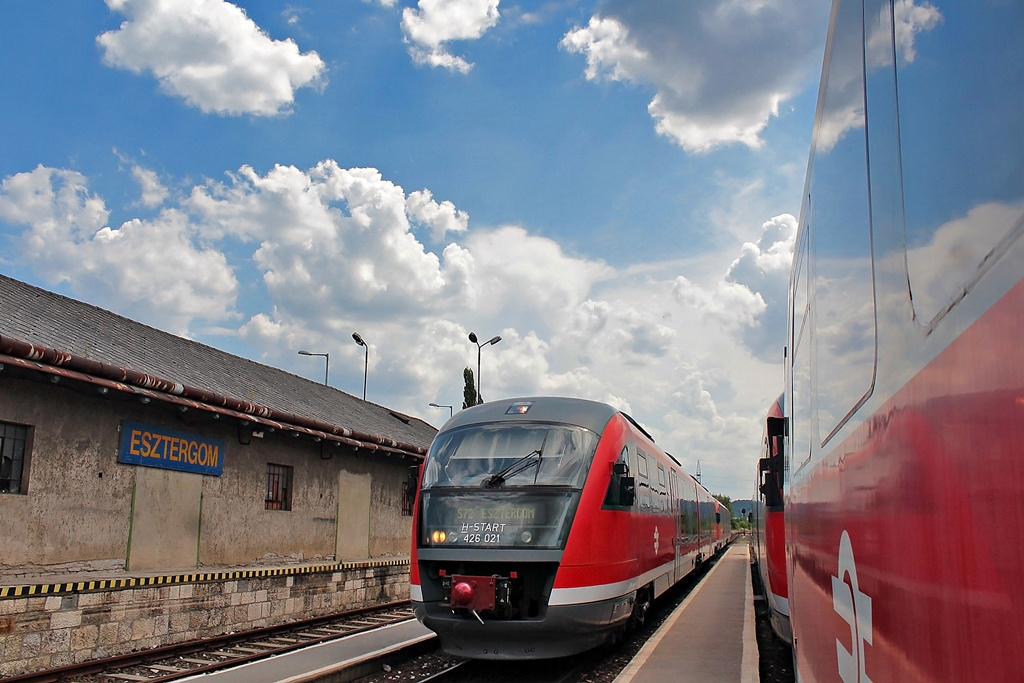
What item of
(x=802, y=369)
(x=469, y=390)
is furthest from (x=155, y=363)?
(x=469, y=390)

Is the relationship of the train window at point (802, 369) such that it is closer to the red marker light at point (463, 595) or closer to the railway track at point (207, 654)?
the red marker light at point (463, 595)

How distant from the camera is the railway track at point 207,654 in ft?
31.6

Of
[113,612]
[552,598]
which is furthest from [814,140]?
[113,612]

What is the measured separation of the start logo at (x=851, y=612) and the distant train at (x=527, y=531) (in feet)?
19.1

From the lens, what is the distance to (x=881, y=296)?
227 centimetres

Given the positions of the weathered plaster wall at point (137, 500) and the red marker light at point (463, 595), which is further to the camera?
the weathered plaster wall at point (137, 500)

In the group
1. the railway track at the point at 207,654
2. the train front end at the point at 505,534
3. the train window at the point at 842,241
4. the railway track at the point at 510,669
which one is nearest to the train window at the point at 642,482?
the train front end at the point at 505,534

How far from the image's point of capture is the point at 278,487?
1630 centimetres

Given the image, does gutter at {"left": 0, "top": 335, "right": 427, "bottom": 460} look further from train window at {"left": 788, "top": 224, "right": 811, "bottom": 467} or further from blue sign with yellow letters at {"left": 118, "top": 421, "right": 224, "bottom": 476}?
train window at {"left": 788, "top": 224, "right": 811, "bottom": 467}

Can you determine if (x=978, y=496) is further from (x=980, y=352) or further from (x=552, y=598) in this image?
(x=552, y=598)

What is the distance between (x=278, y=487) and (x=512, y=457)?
8021 mm

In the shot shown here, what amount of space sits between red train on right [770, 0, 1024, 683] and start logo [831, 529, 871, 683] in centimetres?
1

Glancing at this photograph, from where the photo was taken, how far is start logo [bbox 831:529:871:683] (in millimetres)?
2596

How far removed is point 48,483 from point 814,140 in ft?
35.2
